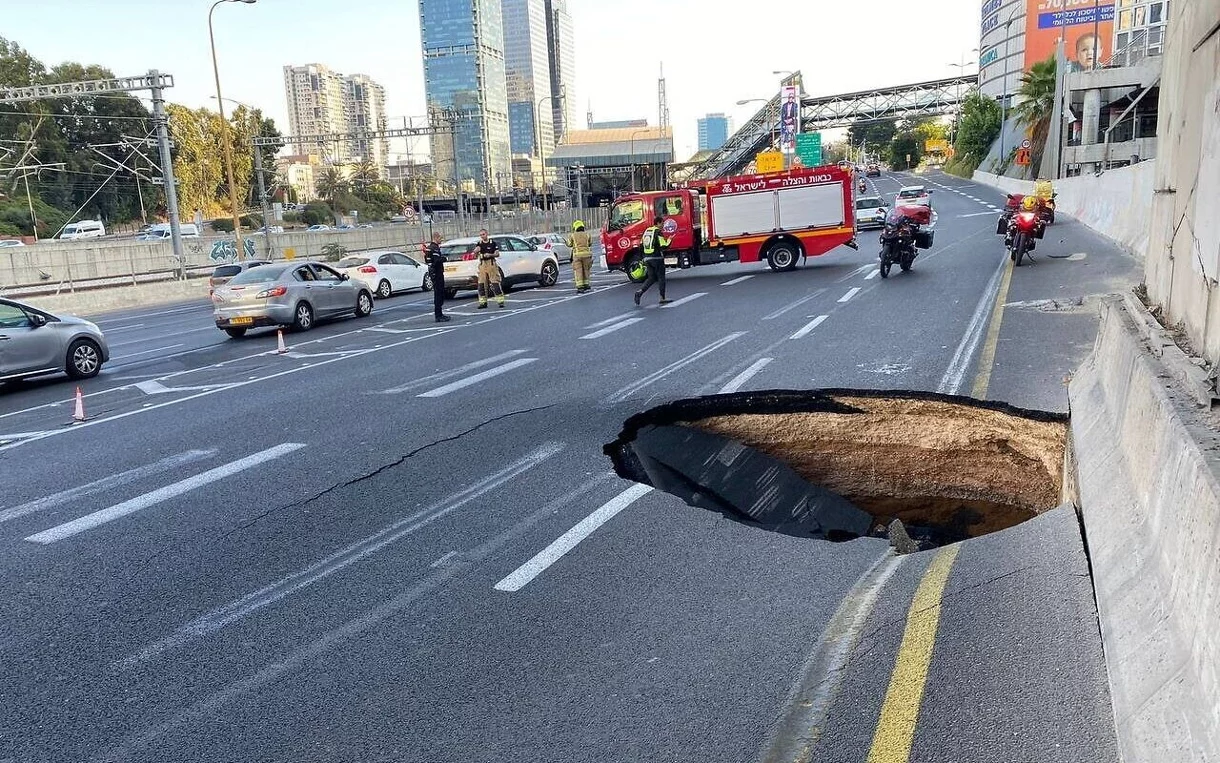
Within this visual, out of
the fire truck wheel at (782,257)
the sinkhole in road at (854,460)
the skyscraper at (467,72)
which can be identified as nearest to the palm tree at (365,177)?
the skyscraper at (467,72)

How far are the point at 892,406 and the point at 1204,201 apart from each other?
3.61m

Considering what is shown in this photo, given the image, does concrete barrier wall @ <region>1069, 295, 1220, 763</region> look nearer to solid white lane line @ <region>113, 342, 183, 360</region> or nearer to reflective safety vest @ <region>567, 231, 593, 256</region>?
solid white lane line @ <region>113, 342, 183, 360</region>

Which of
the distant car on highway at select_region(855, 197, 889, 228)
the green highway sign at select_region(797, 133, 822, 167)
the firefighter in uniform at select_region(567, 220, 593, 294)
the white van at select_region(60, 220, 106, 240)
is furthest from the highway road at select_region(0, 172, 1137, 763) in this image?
the green highway sign at select_region(797, 133, 822, 167)

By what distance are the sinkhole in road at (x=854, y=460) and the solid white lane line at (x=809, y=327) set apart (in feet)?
12.7

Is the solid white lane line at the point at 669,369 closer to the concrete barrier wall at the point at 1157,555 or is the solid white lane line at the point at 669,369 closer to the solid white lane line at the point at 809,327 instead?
the solid white lane line at the point at 809,327

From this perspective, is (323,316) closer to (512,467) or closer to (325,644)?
(512,467)

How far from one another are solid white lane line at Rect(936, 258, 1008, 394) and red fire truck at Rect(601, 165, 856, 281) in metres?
8.02

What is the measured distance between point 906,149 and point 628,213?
4397 inches

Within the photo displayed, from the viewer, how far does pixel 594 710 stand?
3.59m

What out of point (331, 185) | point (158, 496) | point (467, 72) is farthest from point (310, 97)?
point (158, 496)

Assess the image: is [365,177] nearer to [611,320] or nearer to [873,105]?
[873,105]

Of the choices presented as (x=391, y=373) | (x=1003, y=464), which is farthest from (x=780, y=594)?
(x=391, y=373)

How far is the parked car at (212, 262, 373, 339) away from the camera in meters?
17.5

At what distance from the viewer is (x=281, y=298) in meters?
17.8
